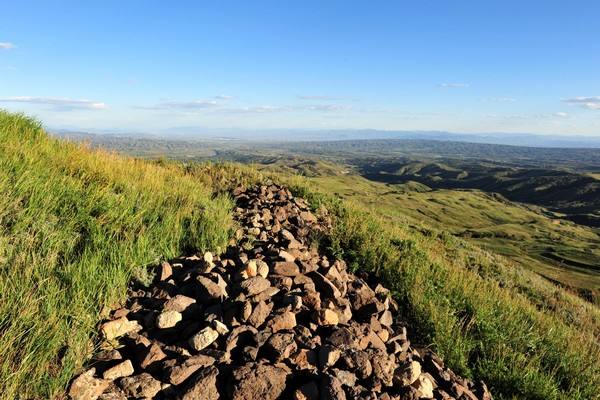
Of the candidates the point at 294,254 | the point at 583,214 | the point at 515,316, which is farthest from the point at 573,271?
the point at 583,214

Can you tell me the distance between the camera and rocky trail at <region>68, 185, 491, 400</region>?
3439 millimetres

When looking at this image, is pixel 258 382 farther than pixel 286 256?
No

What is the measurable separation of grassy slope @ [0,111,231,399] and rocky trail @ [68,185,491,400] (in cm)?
29

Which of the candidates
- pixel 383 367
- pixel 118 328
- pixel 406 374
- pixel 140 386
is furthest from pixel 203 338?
pixel 406 374

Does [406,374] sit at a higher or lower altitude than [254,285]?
lower

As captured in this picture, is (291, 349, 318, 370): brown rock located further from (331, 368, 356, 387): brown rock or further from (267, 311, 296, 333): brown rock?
(267, 311, 296, 333): brown rock

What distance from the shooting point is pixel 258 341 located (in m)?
3.99

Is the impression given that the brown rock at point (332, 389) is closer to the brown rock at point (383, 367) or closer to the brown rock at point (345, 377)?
the brown rock at point (345, 377)

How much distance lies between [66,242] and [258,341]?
282 cm

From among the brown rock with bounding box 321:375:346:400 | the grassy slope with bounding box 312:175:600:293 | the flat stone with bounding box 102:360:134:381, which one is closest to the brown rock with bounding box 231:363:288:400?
the brown rock with bounding box 321:375:346:400

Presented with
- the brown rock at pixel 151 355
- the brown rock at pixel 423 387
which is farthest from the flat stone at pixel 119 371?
the brown rock at pixel 423 387

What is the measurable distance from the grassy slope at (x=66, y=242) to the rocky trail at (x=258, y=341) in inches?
11.3

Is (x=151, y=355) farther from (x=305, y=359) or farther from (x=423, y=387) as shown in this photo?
(x=423, y=387)

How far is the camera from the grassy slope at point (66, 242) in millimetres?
3201
